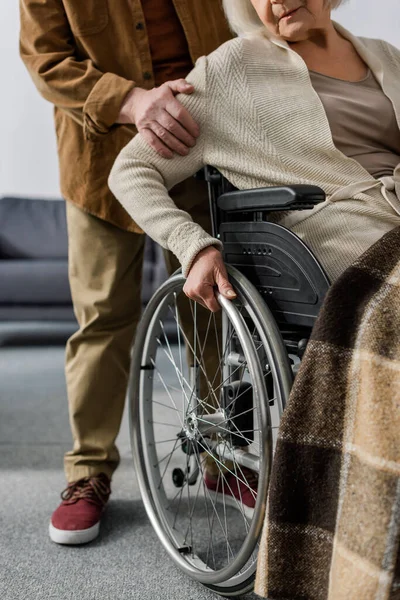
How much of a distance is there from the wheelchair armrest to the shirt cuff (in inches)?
14.2

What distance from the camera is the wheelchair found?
3.56 ft

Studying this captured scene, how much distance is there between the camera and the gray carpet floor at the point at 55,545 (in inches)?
52.5

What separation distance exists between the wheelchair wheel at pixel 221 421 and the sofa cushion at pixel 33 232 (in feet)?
8.73

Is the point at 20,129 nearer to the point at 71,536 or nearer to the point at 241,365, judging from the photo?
the point at 71,536

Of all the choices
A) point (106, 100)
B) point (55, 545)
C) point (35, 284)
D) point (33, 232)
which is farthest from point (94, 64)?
point (33, 232)

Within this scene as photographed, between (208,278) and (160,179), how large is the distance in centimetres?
25

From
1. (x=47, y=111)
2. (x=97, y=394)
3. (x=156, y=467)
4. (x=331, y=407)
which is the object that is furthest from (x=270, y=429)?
(x=47, y=111)

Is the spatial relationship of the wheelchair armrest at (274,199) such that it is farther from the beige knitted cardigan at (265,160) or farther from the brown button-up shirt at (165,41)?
the brown button-up shirt at (165,41)

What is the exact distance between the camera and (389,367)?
841mm

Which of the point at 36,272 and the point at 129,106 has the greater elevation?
the point at 129,106

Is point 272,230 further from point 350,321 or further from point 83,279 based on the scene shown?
point 83,279

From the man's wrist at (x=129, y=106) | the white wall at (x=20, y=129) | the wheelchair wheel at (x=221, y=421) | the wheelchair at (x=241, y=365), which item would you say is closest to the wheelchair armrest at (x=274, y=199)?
the wheelchair at (x=241, y=365)

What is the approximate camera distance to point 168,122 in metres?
1.27

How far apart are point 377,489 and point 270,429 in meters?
0.28
